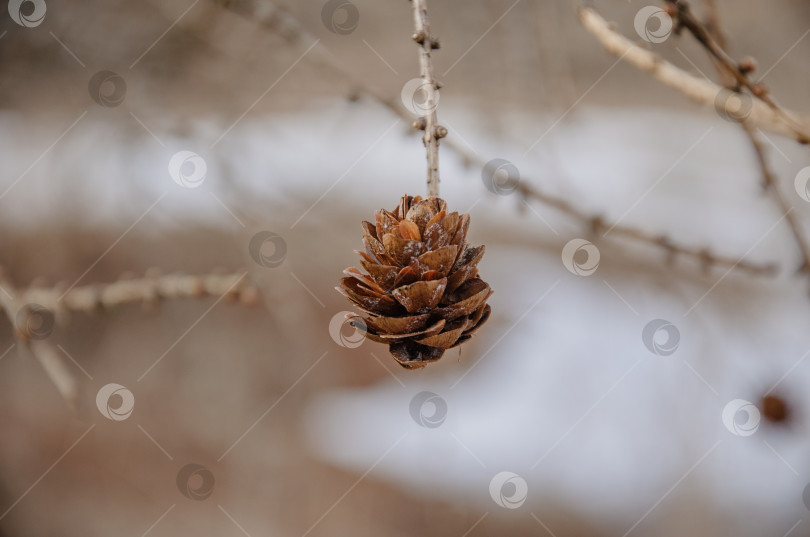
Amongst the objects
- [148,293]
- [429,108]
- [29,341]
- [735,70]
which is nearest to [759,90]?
[735,70]

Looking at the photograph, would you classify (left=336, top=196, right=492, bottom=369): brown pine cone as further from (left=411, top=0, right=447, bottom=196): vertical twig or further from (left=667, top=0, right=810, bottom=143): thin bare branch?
(left=667, top=0, right=810, bottom=143): thin bare branch

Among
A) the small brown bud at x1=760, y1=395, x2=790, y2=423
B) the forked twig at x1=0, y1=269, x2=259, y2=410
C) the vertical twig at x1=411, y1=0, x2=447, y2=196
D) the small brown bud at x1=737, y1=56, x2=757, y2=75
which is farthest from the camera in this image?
the small brown bud at x1=760, y1=395, x2=790, y2=423

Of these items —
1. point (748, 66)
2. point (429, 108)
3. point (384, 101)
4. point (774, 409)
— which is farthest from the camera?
point (774, 409)

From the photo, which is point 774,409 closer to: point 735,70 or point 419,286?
point 735,70

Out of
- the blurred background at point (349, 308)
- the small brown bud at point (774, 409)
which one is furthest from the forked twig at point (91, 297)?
the small brown bud at point (774, 409)

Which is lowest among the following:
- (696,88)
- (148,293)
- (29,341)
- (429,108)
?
(29,341)

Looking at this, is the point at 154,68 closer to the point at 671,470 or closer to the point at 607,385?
the point at 607,385

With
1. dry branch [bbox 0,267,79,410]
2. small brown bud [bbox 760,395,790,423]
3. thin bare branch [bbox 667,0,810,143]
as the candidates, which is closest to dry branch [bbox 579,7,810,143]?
thin bare branch [bbox 667,0,810,143]
